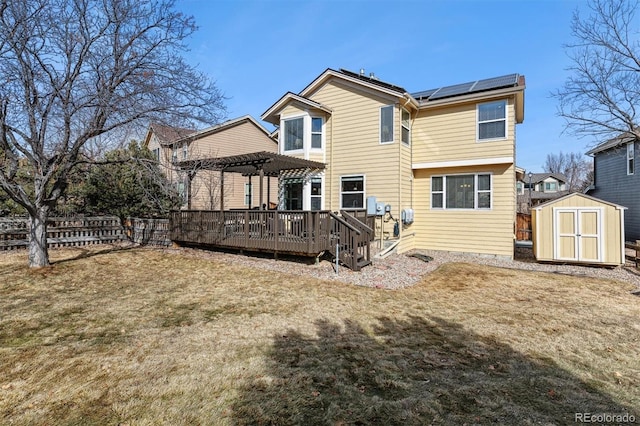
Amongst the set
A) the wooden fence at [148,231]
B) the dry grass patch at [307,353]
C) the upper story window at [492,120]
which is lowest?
the dry grass patch at [307,353]

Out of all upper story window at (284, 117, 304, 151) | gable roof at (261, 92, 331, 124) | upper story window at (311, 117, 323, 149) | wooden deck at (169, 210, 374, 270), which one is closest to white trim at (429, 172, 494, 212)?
wooden deck at (169, 210, 374, 270)

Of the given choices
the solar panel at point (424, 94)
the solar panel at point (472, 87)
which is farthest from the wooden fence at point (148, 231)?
the solar panel at point (472, 87)

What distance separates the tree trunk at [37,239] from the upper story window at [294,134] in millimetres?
7922

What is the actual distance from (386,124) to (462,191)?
145 inches

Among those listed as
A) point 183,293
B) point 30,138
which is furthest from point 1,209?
point 183,293

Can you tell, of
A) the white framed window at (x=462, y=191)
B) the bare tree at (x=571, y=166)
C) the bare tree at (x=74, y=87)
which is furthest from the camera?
the bare tree at (x=571, y=166)

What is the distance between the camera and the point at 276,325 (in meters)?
4.78

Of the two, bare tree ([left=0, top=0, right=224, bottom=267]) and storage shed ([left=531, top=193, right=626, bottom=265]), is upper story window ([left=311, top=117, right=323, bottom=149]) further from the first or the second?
storage shed ([left=531, top=193, right=626, bottom=265])

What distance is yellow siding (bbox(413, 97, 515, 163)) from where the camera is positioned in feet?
34.4

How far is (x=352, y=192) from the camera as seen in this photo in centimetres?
1222

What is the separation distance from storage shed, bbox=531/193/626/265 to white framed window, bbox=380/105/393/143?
5.27 m

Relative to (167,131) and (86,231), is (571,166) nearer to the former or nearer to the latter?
(167,131)

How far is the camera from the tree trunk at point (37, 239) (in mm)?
7980

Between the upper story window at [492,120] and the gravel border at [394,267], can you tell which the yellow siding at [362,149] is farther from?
the upper story window at [492,120]
